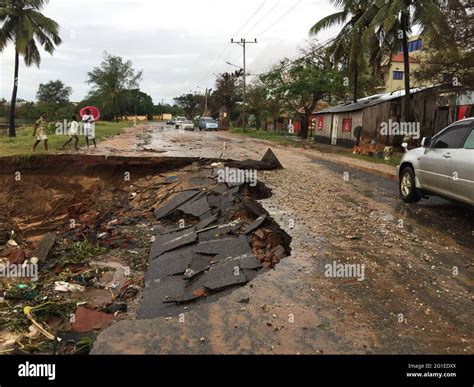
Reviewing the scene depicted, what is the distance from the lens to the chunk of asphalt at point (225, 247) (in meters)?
6.58

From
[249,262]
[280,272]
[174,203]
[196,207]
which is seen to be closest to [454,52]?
[196,207]

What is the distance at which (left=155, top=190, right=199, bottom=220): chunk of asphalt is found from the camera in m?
10.9

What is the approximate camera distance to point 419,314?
4.13 metres

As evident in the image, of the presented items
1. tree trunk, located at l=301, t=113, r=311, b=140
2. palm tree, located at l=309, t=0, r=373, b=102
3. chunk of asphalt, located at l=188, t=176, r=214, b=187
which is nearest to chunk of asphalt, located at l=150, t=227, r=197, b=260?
chunk of asphalt, located at l=188, t=176, r=214, b=187

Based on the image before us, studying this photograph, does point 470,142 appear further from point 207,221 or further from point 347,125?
point 347,125

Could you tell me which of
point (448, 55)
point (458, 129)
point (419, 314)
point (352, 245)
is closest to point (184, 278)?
point (352, 245)

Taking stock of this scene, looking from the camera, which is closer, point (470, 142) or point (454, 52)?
point (470, 142)

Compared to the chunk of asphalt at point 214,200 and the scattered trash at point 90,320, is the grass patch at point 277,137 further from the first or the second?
the scattered trash at point 90,320

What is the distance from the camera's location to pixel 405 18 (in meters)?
18.3

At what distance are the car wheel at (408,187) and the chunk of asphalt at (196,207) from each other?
4435 mm

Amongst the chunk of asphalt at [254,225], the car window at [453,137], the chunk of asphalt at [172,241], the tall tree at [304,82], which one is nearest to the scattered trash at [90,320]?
Answer: the chunk of asphalt at [172,241]

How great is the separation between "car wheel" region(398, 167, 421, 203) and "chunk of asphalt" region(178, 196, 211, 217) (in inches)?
175

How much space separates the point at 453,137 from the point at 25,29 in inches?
975

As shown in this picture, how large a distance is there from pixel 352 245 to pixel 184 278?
258 centimetres
